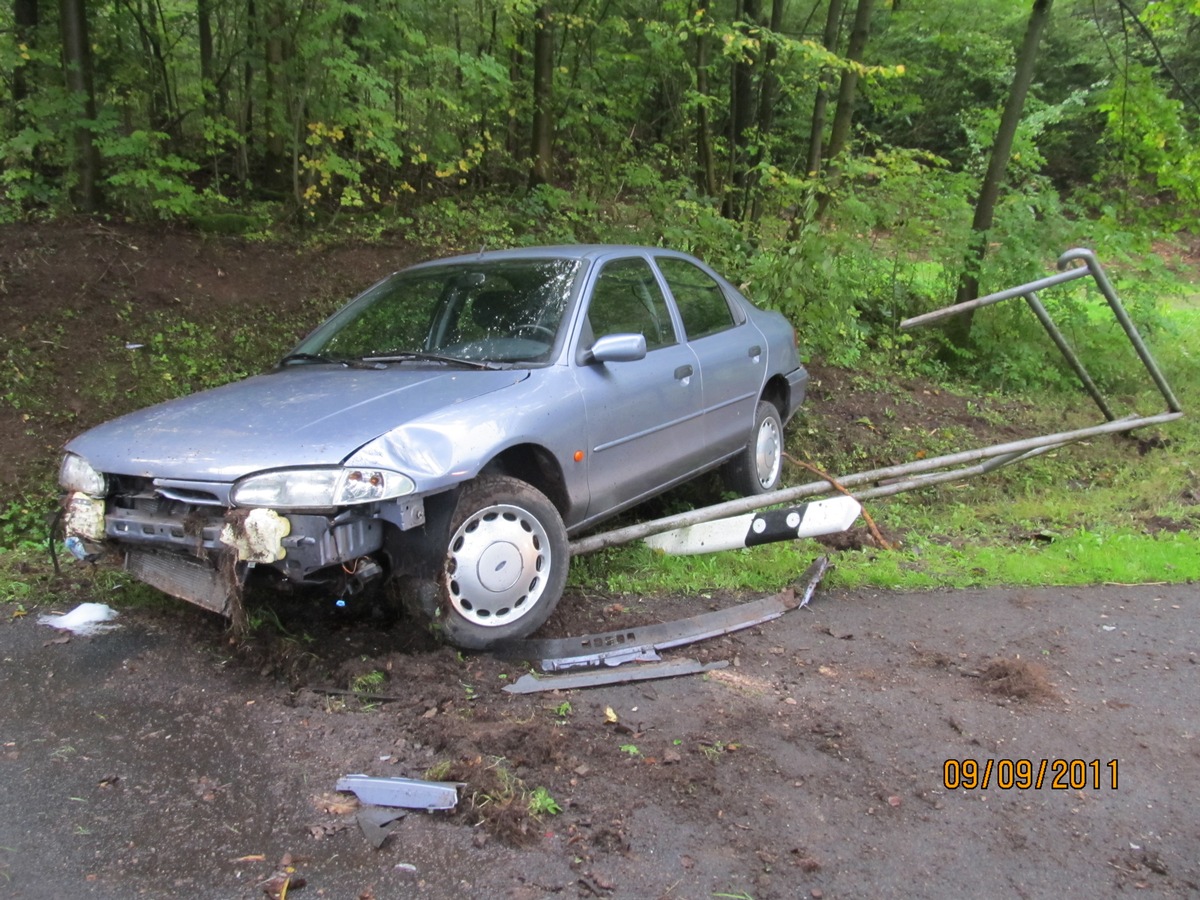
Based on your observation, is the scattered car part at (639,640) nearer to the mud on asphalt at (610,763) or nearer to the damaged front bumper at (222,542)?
the mud on asphalt at (610,763)

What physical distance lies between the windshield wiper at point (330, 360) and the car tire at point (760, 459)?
255 centimetres

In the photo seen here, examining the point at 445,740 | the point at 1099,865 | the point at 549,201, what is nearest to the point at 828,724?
the point at 1099,865

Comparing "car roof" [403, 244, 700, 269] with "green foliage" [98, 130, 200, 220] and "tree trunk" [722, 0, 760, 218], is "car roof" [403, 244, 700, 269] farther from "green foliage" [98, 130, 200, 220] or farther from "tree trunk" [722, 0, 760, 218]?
"tree trunk" [722, 0, 760, 218]

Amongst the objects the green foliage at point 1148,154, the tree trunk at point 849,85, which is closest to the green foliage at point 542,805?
the tree trunk at point 849,85

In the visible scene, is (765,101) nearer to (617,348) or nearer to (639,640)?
Answer: (617,348)

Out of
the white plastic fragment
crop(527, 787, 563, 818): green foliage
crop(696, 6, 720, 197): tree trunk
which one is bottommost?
the white plastic fragment

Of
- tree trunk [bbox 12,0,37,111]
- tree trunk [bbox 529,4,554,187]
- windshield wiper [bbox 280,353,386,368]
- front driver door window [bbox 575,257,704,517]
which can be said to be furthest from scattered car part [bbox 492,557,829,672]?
tree trunk [bbox 529,4,554,187]

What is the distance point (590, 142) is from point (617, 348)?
8.78 meters

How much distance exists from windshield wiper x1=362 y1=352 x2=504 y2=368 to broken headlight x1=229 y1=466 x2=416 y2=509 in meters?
1.14

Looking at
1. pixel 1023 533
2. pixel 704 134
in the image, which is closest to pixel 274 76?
pixel 704 134

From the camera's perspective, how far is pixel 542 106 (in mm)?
11258

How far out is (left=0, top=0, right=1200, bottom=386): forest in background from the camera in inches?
323

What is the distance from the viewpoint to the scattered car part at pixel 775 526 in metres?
4.83

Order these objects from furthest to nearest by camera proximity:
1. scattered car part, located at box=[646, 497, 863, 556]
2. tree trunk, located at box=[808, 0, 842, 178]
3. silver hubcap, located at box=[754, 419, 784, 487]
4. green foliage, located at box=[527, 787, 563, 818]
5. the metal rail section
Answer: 1. tree trunk, located at box=[808, 0, 842, 178]
2. silver hubcap, located at box=[754, 419, 784, 487]
3. scattered car part, located at box=[646, 497, 863, 556]
4. the metal rail section
5. green foliage, located at box=[527, 787, 563, 818]
